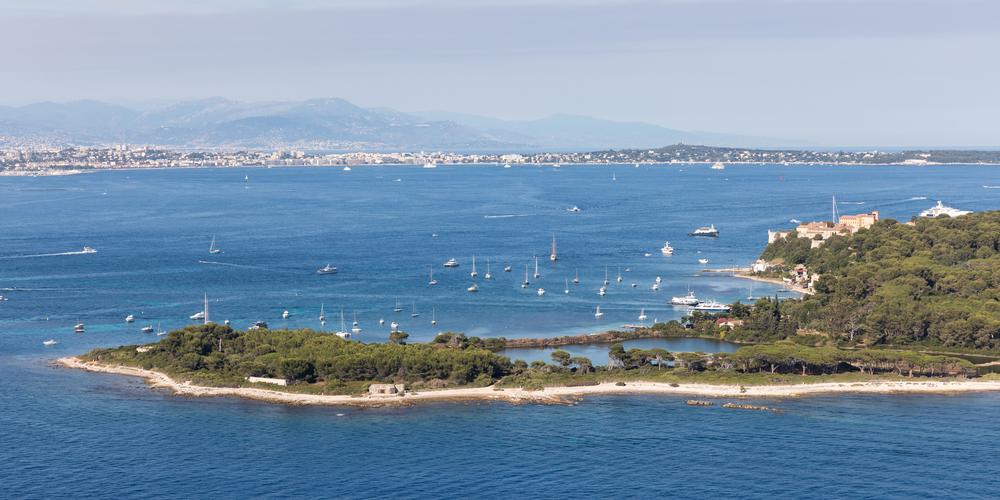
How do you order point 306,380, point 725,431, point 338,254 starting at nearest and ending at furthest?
1. point 725,431
2. point 306,380
3. point 338,254

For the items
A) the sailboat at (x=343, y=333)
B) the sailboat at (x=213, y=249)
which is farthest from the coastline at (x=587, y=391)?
the sailboat at (x=213, y=249)

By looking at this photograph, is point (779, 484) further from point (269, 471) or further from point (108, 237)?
point (108, 237)

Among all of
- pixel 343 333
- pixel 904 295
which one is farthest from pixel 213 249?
pixel 904 295

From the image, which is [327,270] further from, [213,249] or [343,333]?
[343,333]

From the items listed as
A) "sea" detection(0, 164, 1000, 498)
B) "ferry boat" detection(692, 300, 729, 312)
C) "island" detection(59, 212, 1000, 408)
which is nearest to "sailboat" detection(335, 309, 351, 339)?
"sea" detection(0, 164, 1000, 498)

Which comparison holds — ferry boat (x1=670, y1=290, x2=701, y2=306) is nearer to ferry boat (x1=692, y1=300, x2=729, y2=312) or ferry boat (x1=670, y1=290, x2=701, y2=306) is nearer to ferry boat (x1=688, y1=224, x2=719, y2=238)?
ferry boat (x1=692, y1=300, x2=729, y2=312)

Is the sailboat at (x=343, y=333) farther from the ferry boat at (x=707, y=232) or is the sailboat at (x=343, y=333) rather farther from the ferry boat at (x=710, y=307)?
the ferry boat at (x=707, y=232)

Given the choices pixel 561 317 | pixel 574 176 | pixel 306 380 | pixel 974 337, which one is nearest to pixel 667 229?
pixel 561 317
